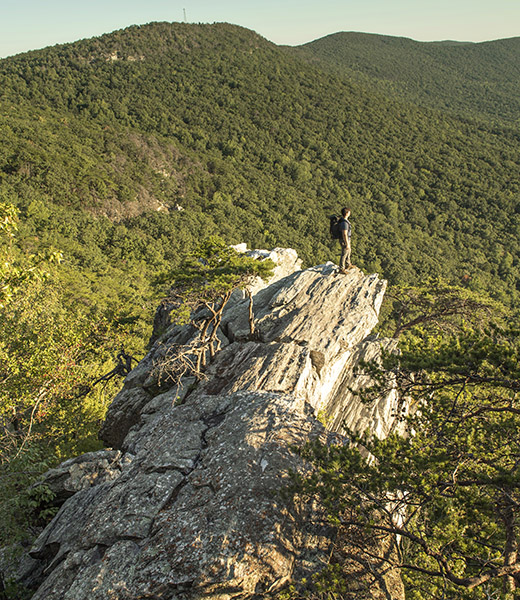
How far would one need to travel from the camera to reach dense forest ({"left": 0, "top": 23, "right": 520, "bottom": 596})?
17531 millimetres

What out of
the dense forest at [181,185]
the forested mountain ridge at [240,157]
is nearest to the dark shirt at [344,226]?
the dense forest at [181,185]

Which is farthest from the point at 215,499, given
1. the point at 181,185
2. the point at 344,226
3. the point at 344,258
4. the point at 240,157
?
the point at 240,157

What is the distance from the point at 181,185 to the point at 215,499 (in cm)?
7887

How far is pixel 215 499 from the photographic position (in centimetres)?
697

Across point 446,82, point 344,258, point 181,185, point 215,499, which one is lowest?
point 215,499

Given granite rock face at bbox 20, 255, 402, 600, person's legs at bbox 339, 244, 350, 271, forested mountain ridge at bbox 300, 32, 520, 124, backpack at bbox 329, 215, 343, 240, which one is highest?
forested mountain ridge at bbox 300, 32, 520, 124

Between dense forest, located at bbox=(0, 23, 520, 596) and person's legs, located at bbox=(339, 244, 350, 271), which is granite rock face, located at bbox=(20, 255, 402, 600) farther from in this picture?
person's legs, located at bbox=(339, 244, 350, 271)

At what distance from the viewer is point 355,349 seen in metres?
14.9

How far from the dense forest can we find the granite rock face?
3.07 meters

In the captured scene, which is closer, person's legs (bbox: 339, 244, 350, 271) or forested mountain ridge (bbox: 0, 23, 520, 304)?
person's legs (bbox: 339, 244, 350, 271)

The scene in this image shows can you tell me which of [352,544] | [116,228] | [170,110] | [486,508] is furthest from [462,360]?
[170,110]

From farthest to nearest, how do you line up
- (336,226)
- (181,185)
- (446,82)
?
(446,82)
(181,185)
(336,226)

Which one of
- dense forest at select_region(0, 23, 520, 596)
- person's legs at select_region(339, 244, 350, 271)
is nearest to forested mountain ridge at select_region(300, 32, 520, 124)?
dense forest at select_region(0, 23, 520, 596)

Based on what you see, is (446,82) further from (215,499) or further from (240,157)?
(215,499)
